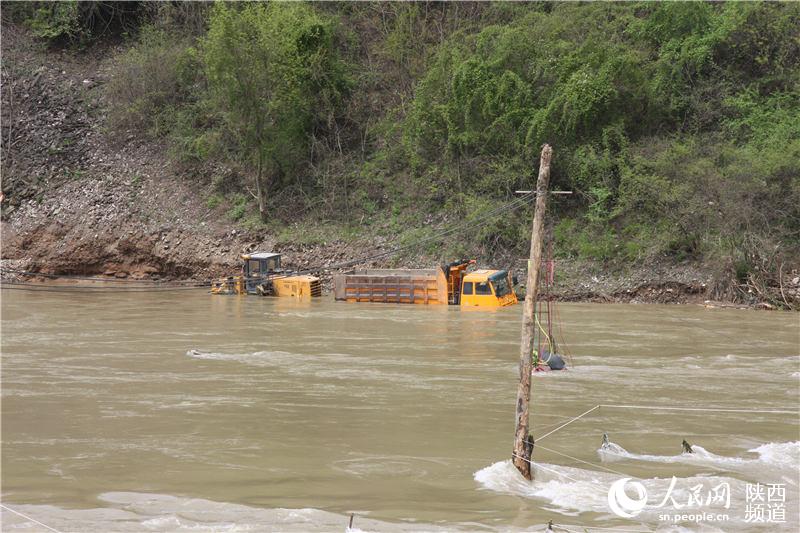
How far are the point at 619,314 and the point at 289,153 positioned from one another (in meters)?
19.3

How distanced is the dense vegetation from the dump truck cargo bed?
4.18m

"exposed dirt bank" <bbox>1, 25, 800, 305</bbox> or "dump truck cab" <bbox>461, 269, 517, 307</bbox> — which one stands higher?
"exposed dirt bank" <bbox>1, 25, 800, 305</bbox>

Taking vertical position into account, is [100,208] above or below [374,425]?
above

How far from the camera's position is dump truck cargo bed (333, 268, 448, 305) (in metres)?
33.9

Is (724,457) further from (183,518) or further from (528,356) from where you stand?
(183,518)

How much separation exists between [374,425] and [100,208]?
32.0 metres

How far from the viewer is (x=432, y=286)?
112 feet

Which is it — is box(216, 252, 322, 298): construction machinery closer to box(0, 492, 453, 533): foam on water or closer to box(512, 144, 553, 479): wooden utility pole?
box(512, 144, 553, 479): wooden utility pole

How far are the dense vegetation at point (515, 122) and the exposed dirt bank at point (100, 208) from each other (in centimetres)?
116

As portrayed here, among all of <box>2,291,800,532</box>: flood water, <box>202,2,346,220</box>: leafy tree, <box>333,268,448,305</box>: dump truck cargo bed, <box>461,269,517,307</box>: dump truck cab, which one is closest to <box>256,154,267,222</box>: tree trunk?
<box>202,2,346,220</box>: leafy tree

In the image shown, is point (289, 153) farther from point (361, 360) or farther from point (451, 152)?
point (361, 360)

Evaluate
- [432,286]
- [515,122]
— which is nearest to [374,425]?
[432,286]

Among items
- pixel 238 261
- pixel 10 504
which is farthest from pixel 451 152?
pixel 10 504

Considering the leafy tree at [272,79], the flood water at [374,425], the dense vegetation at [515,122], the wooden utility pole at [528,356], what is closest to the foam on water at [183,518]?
the flood water at [374,425]
